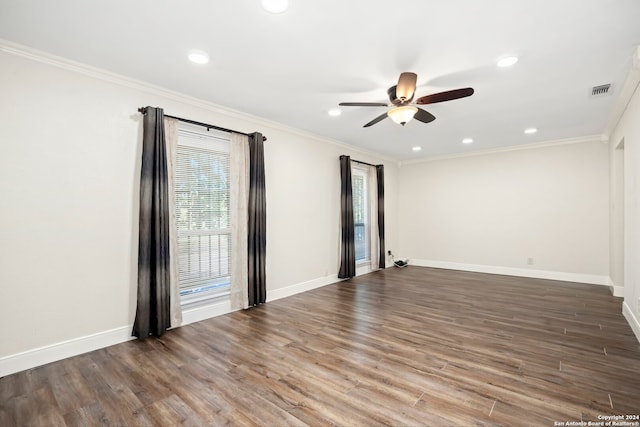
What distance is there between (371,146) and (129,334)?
506 cm

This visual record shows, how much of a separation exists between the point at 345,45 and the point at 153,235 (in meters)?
2.64

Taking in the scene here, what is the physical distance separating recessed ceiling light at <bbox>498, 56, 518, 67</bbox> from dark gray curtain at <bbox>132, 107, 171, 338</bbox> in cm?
342

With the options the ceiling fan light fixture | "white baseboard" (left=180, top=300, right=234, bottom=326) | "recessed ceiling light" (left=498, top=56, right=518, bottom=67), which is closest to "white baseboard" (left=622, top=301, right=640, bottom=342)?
"recessed ceiling light" (left=498, top=56, right=518, bottom=67)

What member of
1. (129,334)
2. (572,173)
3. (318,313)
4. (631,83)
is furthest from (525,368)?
(572,173)

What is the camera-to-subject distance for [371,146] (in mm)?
6152

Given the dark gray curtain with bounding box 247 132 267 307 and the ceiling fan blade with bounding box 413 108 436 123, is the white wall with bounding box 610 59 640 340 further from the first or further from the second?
the dark gray curtain with bounding box 247 132 267 307

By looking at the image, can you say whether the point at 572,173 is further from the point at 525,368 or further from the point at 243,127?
the point at 243,127

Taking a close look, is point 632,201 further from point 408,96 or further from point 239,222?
point 239,222

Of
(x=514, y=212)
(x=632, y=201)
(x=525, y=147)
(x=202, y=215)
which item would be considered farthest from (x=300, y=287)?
(x=525, y=147)

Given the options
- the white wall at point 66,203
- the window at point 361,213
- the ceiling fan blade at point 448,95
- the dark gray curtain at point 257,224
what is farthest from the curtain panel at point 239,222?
the window at point 361,213

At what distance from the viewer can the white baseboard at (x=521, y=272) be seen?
5.38 m

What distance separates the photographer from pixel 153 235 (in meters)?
3.14

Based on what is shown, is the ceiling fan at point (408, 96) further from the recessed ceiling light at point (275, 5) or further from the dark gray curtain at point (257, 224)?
the dark gray curtain at point (257, 224)

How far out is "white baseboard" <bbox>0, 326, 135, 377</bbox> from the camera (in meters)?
2.43
